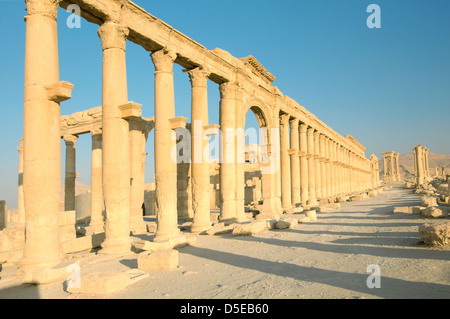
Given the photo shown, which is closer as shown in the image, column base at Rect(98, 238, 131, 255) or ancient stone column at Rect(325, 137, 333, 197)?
column base at Rect(98, 238, 131, 255)

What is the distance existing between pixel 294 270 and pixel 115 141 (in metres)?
6.51

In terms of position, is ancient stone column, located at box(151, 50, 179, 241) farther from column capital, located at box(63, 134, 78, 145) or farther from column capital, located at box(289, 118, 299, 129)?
column capital, located at box(289, 118, 299, 129)

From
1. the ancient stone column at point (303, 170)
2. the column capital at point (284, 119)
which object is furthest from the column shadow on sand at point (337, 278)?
the ancient stone column at point (303, 170)

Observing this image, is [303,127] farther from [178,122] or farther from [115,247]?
[115,247]

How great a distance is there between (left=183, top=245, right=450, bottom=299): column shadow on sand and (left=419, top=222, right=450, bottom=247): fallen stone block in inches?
113

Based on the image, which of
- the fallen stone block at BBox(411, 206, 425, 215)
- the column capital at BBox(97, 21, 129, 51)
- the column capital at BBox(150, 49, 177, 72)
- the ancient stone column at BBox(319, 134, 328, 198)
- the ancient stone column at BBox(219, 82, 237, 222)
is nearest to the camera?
the column capital at BBox(97, 21, 129, 51)

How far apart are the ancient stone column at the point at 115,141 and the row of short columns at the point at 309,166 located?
14.5 metres

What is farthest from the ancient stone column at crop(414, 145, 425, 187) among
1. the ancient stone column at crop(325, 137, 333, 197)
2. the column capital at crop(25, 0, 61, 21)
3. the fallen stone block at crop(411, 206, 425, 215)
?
the column capital at crop(25, 0, 61, 21)

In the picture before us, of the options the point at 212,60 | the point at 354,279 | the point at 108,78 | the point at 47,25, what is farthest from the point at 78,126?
the point at 354,279

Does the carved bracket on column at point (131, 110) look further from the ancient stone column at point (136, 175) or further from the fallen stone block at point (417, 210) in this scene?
the fallen stone block at point (417, 210)

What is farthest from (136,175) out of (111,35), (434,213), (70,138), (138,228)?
(434,213)

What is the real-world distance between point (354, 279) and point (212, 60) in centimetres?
1177

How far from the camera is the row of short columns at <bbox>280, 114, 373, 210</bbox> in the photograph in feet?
75.9

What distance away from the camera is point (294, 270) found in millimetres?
6484
